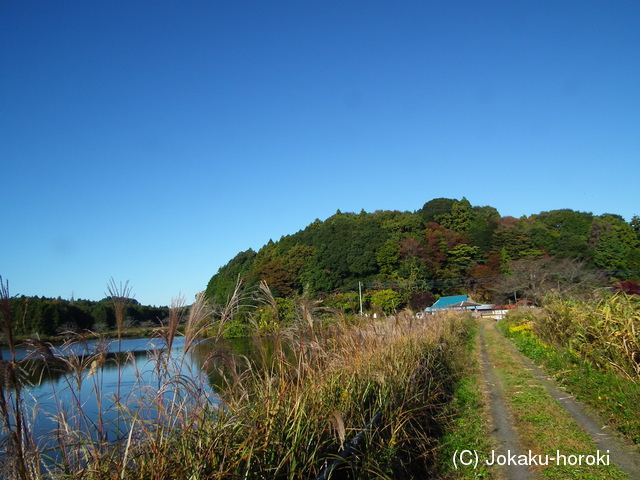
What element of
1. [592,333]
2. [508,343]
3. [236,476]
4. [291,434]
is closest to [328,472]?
[291,434]

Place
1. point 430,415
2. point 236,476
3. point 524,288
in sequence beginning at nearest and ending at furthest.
→ point 236,476, point 430,415, point 524,288

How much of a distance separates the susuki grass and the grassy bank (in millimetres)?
2093

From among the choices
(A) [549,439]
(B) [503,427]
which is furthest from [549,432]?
(B) [503,427]

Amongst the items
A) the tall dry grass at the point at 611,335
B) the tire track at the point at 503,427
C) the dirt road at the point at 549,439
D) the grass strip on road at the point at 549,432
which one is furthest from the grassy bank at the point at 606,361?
the tire track at the point at 503,427

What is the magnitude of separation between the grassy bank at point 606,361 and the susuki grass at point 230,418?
6.87ft

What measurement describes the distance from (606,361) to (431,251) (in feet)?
174

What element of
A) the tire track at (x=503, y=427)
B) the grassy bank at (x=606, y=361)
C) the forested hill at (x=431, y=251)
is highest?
the forested hill at (x=431, y=251)

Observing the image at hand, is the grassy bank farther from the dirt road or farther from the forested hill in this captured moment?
the forested hill

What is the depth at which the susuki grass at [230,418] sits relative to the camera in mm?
2029

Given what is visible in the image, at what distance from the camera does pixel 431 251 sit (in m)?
58.2

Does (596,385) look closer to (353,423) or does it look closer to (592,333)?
(592,333)

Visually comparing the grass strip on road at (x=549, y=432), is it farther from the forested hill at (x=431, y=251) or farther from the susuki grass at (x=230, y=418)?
the forested hill at (x=431, y=251)

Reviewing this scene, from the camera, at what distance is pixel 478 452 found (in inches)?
167

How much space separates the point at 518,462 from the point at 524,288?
45067mm
